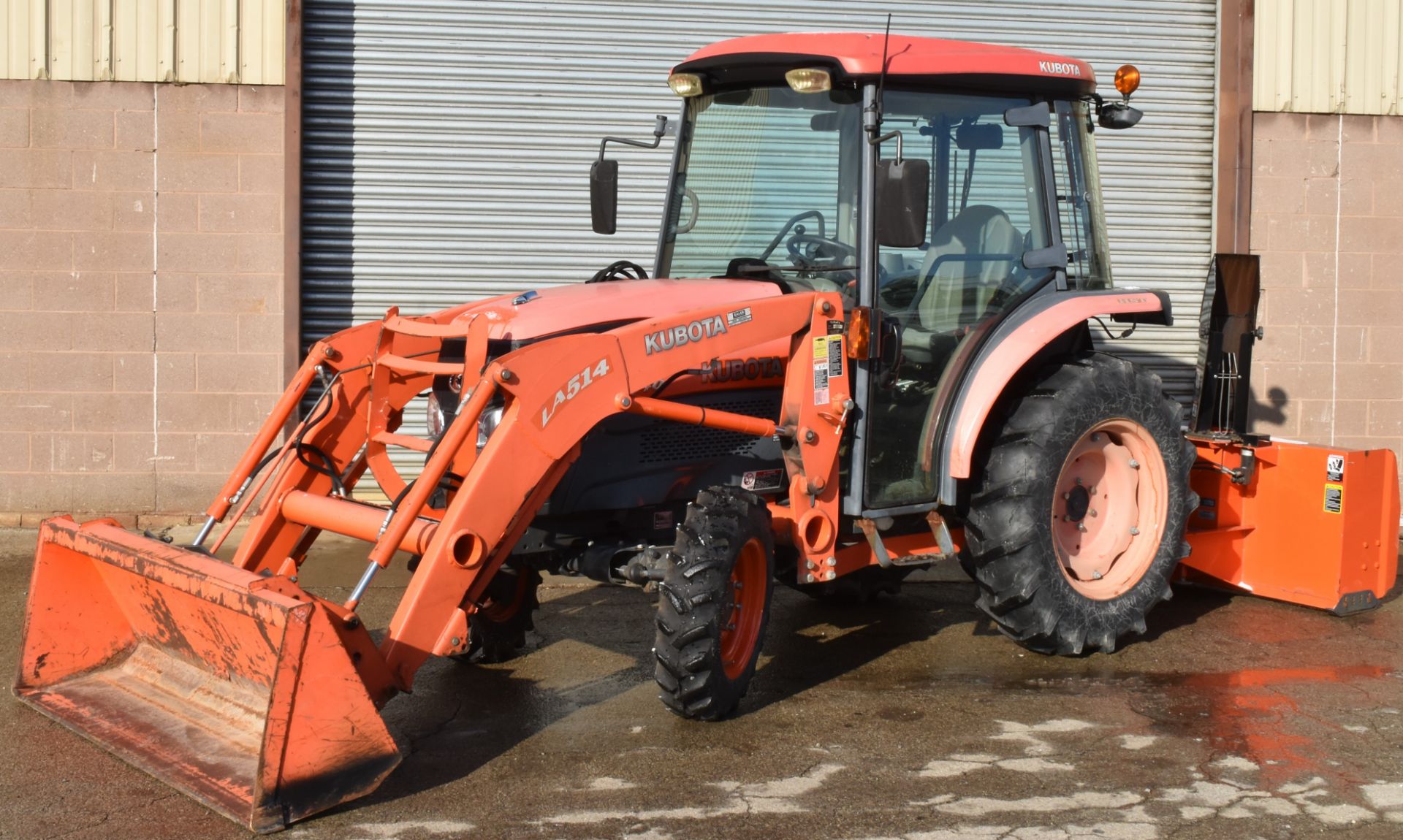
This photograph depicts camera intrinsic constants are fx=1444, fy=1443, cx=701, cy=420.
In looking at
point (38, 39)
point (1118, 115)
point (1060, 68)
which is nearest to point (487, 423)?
→ point (1060, 68)

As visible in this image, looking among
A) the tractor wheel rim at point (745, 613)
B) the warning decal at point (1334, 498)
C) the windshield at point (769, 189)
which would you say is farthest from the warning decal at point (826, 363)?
the warning decal at point (1334, 498)

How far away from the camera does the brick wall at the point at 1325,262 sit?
9711 millimetres

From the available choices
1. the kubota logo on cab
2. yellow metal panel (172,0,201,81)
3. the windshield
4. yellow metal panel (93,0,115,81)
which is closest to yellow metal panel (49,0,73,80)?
yellow metal panel (93,0,115,81)

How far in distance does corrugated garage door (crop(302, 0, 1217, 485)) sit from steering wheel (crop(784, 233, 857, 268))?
399 cm

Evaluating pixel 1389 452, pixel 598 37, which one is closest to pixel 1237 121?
pixel 1389 452

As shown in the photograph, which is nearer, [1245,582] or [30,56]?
[1245,582]

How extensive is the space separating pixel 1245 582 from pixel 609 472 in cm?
335

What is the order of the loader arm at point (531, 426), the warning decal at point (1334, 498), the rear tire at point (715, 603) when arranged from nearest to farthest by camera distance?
the loader arm at point (531, 426)
the rear tire at point (715, 603)
the warning decal at point (1334, 498)

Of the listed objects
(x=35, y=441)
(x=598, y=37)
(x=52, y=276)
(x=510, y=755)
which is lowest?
(x=510, y=755)

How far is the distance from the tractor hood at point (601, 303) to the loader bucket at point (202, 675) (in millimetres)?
1256

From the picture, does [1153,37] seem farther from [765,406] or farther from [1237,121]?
[765,406]

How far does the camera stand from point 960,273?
5676mm

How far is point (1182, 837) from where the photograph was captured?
4027mm

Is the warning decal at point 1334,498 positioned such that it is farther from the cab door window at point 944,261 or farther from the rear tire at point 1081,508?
the cab door window at point 944,261
